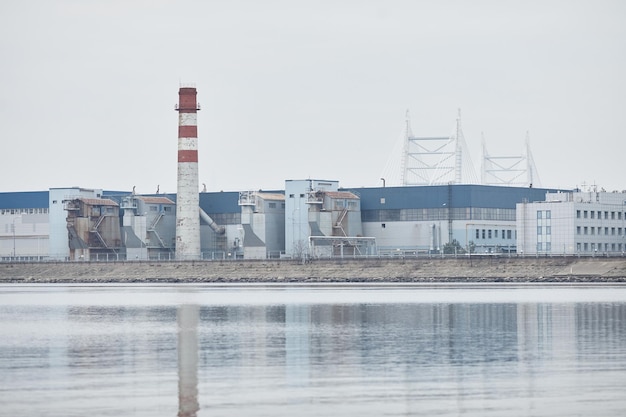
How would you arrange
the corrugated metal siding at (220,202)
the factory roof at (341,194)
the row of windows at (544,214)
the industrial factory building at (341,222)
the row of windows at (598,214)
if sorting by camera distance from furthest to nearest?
the corrugated metal siding at (220,202), the factory roof at (341,194), the industrial factory building at (341,222), the row of windows at (544,214), the row of windows at (598,214)

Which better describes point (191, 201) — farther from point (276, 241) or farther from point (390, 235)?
point (390, 235)

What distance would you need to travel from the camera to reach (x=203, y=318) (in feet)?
138

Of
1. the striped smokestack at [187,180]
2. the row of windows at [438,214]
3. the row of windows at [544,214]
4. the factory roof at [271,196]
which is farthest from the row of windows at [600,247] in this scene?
the striped smokestack at [187,180]

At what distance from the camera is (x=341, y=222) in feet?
305

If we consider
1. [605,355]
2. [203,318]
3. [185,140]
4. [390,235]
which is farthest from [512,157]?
[605,355]

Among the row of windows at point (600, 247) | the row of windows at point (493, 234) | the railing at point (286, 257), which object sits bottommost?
the railing at point (286, 257)

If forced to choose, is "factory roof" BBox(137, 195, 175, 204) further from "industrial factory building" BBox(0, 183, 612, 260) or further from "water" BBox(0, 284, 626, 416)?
"water" BBox(0, 284, 626, 416)

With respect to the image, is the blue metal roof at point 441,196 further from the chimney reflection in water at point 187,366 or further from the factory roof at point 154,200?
the chimney reflection in water at point 187,366

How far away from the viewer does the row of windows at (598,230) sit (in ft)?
286

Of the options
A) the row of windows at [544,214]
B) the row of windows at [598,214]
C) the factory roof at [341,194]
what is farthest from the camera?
the factory roof at [341,194]

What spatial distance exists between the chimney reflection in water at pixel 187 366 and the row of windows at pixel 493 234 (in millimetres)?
52637

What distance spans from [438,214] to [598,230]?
11268 millimetres

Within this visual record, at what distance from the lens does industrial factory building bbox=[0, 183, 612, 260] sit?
8881cm

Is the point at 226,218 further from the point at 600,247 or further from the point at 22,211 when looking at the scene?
the point at 600,247
